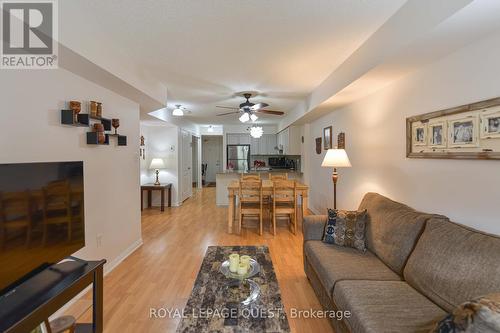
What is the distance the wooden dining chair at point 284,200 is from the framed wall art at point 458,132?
7.05ft

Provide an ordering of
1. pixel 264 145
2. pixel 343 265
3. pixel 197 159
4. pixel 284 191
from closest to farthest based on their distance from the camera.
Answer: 1. pixel 343 265
2. pixel 284 191
3. pixel 264 145
4. pixel 197 159

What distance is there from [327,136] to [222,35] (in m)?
3.08

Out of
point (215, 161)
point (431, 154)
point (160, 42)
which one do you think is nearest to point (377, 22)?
point (431, 154)

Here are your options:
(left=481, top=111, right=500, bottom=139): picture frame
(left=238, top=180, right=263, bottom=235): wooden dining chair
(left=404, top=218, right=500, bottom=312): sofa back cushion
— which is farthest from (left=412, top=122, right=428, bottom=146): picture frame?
(left=238, top=180, right=263, bottom=235): wooden dining chair

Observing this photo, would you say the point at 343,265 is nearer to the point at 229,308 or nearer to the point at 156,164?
the point at 229,308

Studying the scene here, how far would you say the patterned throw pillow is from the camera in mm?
2449

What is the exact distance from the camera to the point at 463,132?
1834 mm

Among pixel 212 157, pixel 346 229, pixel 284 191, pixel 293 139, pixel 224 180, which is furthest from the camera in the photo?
pixel 212 157

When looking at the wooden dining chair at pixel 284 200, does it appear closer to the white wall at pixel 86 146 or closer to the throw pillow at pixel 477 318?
the white wall at pixel 86 146

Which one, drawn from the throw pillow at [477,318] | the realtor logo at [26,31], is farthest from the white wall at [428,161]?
the realtor logo at [26,31]

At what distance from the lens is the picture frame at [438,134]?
6.60ft

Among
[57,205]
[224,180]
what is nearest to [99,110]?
[57,205]

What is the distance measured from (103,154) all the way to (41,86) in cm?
102

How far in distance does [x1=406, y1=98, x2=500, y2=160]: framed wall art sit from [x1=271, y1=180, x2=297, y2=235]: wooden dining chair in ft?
7.05
